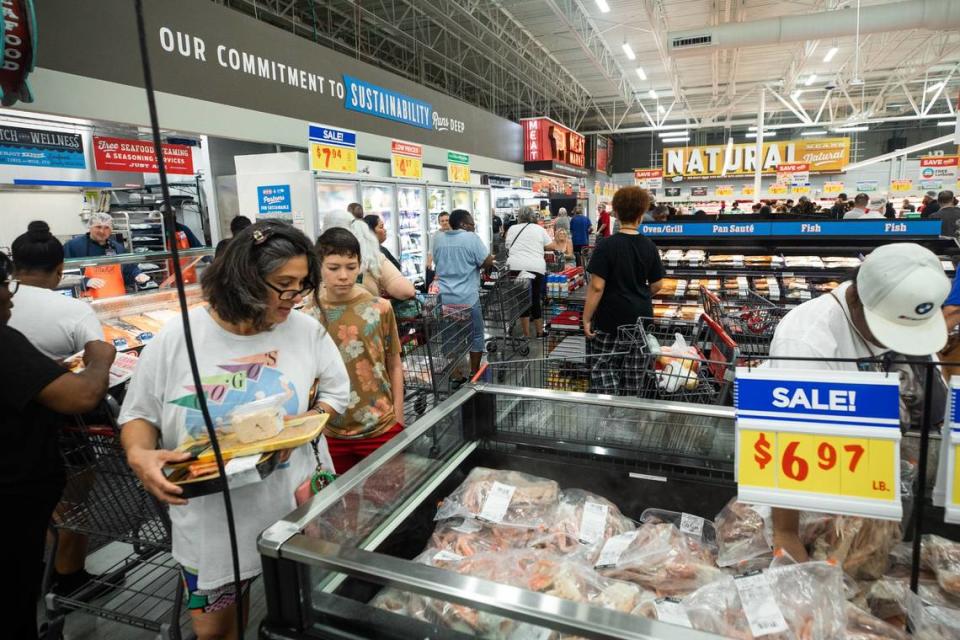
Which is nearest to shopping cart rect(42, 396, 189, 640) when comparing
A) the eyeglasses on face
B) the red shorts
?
the red shorts

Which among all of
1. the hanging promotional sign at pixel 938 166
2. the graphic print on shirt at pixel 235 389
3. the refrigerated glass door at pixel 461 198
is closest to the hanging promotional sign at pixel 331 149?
the refrigerated glass door at pixel 461 198

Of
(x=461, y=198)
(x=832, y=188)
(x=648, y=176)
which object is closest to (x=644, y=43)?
(x=461, y=198)

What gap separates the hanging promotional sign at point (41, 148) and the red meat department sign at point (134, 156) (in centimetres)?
75

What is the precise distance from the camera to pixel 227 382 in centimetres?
153

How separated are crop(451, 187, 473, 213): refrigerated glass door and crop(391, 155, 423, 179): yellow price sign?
157cm

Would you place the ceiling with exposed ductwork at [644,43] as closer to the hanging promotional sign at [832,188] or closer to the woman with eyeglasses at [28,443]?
the hanging promotional sign at [832,188]

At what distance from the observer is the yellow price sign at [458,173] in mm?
9898

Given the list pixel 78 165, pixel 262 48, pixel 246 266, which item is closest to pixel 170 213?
pixel 246 266

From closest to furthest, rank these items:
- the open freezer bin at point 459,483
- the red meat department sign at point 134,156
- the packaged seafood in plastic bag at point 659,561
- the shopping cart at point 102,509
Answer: the open freezer bin at point 459,483 → the packaged seafood in plastic bag at point 659,561 → the shopping cart at point 102,509 → the red meat department sign at point 134,156

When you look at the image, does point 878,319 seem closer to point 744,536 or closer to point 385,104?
point 744,536

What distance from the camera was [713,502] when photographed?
1.78m

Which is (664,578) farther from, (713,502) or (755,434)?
(755,434)

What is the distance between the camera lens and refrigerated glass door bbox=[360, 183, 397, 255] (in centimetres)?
808

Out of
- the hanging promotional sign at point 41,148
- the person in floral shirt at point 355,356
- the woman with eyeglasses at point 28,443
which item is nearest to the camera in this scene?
the woman with eyeglasses at point 28,443
